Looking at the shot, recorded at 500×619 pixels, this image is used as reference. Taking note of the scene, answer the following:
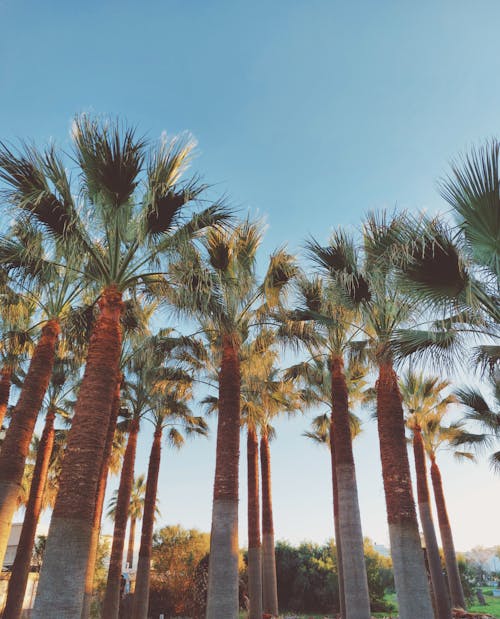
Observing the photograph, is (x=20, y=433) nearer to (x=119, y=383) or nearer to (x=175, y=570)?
(x=119, y=383)

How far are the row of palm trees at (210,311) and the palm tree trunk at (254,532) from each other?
242 inches

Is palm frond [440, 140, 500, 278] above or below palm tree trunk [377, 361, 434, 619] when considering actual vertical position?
above

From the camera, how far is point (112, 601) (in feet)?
55.5

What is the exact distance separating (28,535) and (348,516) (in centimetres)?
1146

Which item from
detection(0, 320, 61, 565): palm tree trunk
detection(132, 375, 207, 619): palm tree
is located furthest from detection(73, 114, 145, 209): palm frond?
detection(132, 375, 207, 619): palm tree

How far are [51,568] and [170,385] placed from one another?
10513 millimetres

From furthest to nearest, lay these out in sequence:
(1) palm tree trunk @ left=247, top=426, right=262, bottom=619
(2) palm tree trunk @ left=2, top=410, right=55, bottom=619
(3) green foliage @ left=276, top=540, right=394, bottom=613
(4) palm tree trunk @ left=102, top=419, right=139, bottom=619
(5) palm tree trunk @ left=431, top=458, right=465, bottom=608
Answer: (3) green foliage @ left=276, top=540, right=394, bottom=613, (5) palm tree trunk @ left=431, top=458, right=465, bottom=608, (1) palm tree trunk @ left=247, top=426, right=262, bottom=619, (4) palm tree trunk @ left=102, top=419, right=139, bottom=619, (2) palm tree trunk @ left=2, top=410, right=55, bottom=619

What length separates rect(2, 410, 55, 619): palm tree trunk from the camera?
48.8 ft

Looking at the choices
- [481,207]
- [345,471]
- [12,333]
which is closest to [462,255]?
[481,207]

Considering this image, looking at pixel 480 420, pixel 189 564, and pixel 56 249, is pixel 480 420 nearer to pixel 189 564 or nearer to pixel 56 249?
pixel 56 249

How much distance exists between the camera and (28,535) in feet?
54.4

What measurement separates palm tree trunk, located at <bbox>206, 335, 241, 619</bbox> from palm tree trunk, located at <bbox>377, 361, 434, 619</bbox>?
3471 millimetres

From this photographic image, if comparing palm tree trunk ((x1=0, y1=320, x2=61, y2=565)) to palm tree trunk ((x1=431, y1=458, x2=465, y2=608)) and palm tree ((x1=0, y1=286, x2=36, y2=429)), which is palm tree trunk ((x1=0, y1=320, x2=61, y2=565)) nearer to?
palm tree ((x1=0, y1=286, x2=36, y2=429))

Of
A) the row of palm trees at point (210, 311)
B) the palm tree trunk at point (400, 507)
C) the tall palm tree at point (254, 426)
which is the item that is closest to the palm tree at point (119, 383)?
the row of palm trees at point (210, 311)
